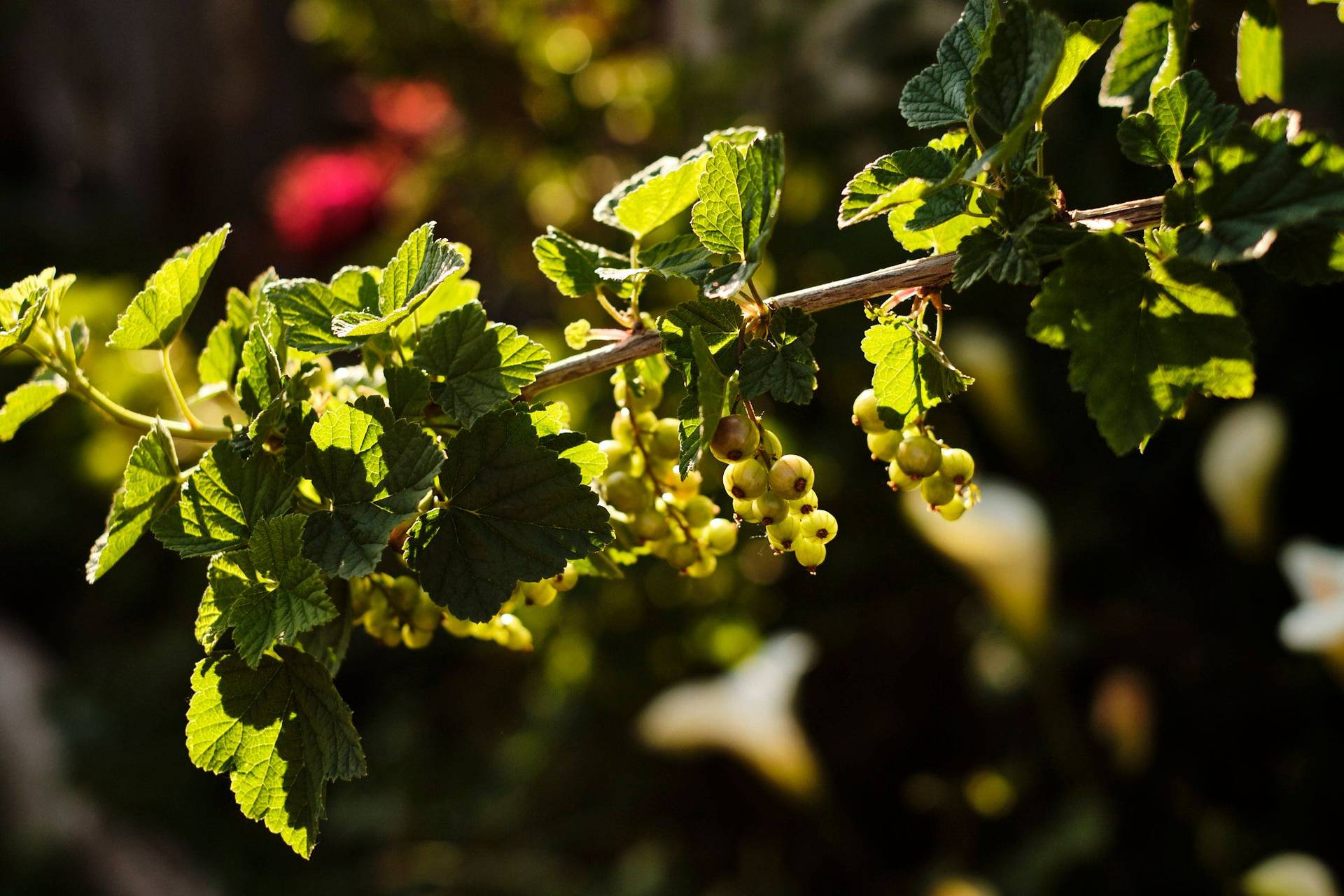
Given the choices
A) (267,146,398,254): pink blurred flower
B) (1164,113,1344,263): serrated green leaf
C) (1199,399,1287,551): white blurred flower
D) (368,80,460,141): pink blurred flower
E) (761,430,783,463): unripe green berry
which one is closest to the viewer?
(1164,113,1344,263): serrated green leaf

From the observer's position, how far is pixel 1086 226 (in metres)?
0.38

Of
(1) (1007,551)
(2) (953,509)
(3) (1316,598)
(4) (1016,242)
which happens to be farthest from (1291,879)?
(4) (1016,242)

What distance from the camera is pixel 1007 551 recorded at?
1.33 metres

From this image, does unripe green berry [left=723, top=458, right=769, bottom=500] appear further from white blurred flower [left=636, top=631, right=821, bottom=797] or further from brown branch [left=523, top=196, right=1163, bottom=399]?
white blurred flower [left=636, top=631, right=821, bottom=797]

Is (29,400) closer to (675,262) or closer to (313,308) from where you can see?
(313,308)

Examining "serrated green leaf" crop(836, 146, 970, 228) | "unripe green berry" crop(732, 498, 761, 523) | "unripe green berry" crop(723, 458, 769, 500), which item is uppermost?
"serrated green leaf" crop(836, 146, 970, 228)

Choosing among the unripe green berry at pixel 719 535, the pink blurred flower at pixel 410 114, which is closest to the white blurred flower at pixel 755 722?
the unripe green berry at pixel 719 535

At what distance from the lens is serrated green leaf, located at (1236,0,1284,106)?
490 mm

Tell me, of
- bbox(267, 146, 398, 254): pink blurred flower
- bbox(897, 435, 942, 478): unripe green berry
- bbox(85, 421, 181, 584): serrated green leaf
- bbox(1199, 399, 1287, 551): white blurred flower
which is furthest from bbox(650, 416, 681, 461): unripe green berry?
bbox(267, 146, 398, 254): pink blurred flower

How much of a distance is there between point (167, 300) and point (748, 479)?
0.89ft

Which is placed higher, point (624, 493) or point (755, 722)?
point (624, 493)

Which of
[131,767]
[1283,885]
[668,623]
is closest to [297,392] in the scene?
[1283,885]

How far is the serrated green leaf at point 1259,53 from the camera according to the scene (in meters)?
0.49

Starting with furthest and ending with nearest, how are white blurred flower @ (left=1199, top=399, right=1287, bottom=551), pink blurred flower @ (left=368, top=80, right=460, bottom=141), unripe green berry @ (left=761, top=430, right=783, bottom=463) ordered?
pink blurred flower @ (left=368, top=80, right=460, bottom=141) → white blurred flower @ (left=1199, top=399, right=1287, bottom=551) → unripe green berry @ (left=761, top=430, right=783, bottom=463)
